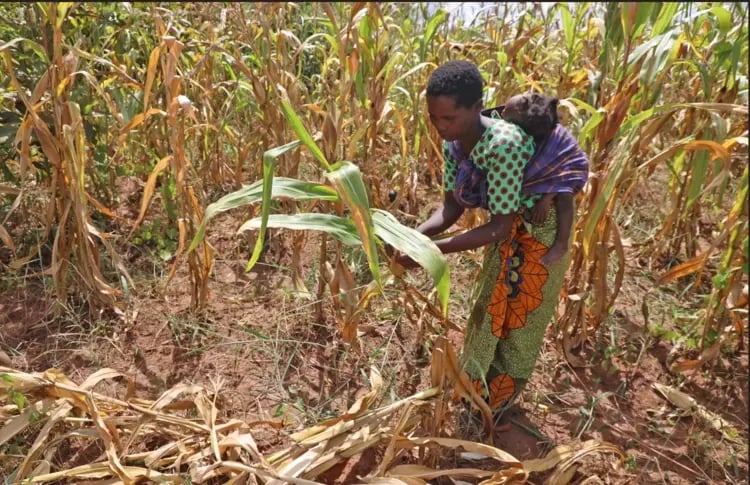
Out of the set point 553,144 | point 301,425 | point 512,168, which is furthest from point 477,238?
point 301,425

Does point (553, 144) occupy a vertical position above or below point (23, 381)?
above

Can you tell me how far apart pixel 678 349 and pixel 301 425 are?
1.45 metres

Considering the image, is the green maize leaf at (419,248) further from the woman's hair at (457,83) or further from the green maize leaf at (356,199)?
the woman's hair at (457,83)

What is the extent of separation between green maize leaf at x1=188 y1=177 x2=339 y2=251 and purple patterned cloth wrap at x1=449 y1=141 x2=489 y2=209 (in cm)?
40

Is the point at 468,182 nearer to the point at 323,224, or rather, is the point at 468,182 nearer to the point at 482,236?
the point at 482,236

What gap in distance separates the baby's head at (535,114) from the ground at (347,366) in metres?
0.63

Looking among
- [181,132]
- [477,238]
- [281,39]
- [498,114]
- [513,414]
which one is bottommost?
[513,414]

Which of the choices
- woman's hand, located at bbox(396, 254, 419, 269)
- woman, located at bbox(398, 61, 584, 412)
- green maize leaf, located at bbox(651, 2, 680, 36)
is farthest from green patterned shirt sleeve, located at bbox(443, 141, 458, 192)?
green maize leaf, located at bbox(651, 2, 680, 36)

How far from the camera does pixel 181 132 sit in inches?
74.5

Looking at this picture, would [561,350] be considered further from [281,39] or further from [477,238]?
[281,39]

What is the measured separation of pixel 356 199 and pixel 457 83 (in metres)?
0.43

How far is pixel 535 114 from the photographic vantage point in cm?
147

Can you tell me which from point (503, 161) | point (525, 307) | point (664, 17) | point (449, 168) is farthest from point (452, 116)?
point (664, 17)

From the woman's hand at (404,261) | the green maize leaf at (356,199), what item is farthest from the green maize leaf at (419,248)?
the woman's hand at (404,261)
